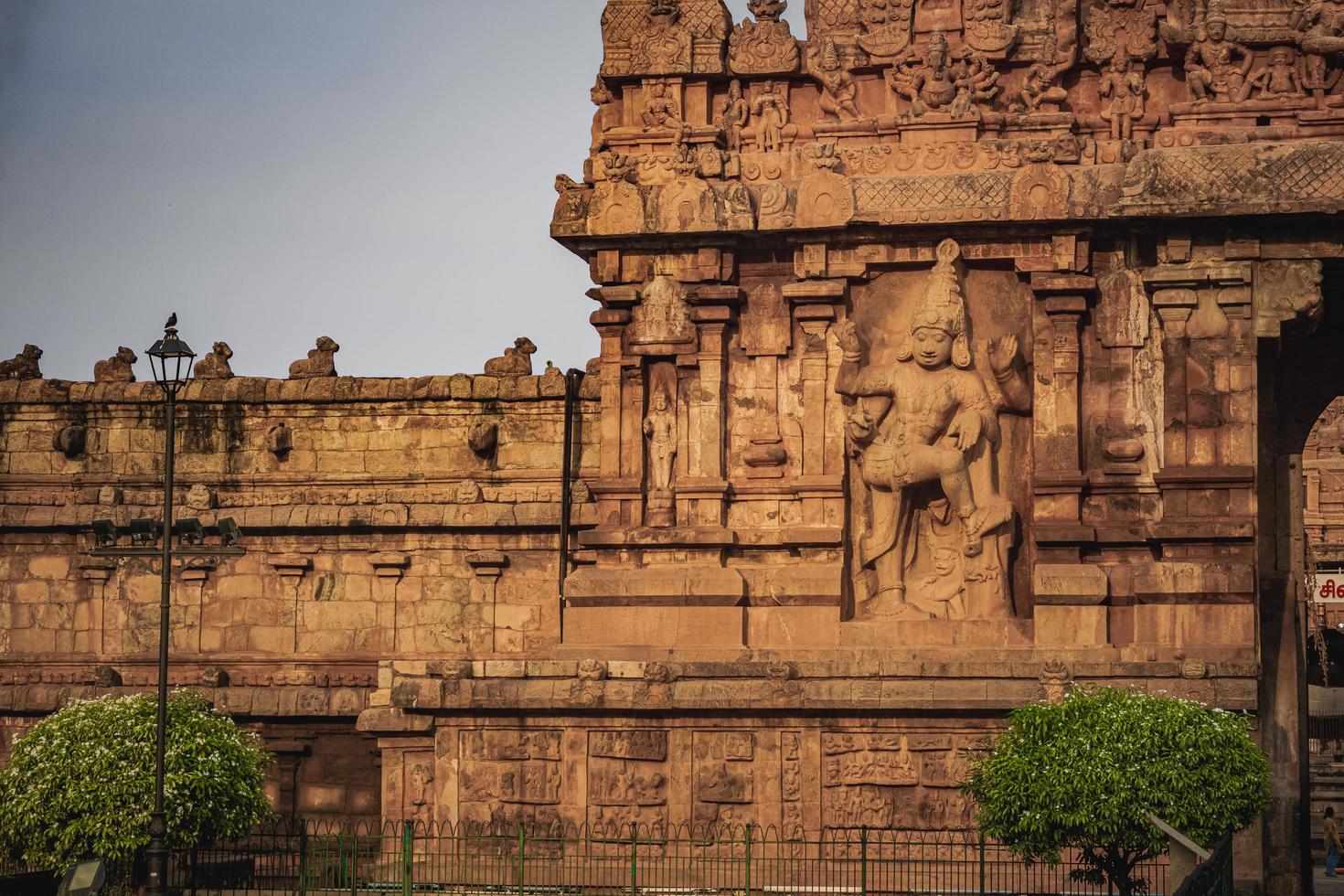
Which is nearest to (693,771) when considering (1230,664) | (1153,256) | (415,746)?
(415,746)

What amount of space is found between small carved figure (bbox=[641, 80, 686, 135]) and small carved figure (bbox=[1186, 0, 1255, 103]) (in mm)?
6110

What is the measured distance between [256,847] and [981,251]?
11230 millimetres

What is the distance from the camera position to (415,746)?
2481 centimetres

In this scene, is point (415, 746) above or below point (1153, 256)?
below

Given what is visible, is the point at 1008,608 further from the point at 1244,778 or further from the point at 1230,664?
the point at 1244,778

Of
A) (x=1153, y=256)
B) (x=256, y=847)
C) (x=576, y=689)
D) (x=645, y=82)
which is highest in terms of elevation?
(x=645, y=82)

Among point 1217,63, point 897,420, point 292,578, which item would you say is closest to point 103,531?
point 292,578

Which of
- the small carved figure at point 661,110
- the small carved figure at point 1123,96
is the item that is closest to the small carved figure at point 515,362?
the small carved figure at point 661,110

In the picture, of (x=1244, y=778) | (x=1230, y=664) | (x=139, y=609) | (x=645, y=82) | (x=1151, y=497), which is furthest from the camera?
(x=139, y=609)

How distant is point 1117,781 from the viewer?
824 inches

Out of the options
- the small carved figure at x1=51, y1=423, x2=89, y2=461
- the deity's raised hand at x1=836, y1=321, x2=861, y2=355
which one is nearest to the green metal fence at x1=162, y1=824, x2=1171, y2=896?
the deity's raised hand at x1=836, y1=321, x2=861, y2=355

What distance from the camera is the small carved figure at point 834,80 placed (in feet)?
88.4

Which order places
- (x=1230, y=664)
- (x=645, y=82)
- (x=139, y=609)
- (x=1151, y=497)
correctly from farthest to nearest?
1. (x=139, y=609)
2. (x=645, y=82)
3. (x=1151, y=497)
4. (x=1230, y=664)

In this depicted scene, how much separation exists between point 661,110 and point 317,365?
21.8ft
